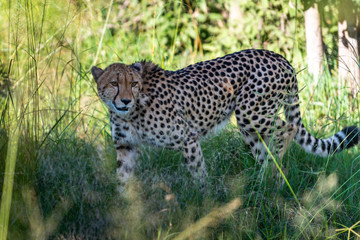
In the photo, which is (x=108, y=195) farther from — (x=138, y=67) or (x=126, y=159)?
(x=138, y=67)

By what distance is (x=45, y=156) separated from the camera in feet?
8.59

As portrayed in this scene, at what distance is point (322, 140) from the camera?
3.40m

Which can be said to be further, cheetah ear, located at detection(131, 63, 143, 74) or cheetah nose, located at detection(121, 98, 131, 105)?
cheetah ear, located at detection(131, 63, 143, 74)

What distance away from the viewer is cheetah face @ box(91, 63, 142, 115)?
113 inches

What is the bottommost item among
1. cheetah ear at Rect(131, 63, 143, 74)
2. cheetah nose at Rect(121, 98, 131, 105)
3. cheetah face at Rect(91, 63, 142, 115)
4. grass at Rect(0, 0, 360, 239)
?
grass at Rect(0, 0, 360, 239)

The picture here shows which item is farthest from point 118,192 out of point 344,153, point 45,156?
point 344,153

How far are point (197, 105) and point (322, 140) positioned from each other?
913 millimetres

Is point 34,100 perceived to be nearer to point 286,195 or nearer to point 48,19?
point 48,19

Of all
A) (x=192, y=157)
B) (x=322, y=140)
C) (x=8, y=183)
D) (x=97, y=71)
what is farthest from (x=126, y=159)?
(x=322, y=140)

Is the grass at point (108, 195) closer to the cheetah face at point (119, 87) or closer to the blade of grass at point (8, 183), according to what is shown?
the blade of grass at point (8, 183)

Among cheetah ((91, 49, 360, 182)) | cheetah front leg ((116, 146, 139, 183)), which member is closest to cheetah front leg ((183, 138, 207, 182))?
cheetah ((91, 49, 360, 182))

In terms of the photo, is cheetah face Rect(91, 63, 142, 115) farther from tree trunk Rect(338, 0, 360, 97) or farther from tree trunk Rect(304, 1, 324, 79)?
tree trunk Rect(304, 1, 324, 79)

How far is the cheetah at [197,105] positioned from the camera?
3.00 meters

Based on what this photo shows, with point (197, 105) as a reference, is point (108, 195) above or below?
below
